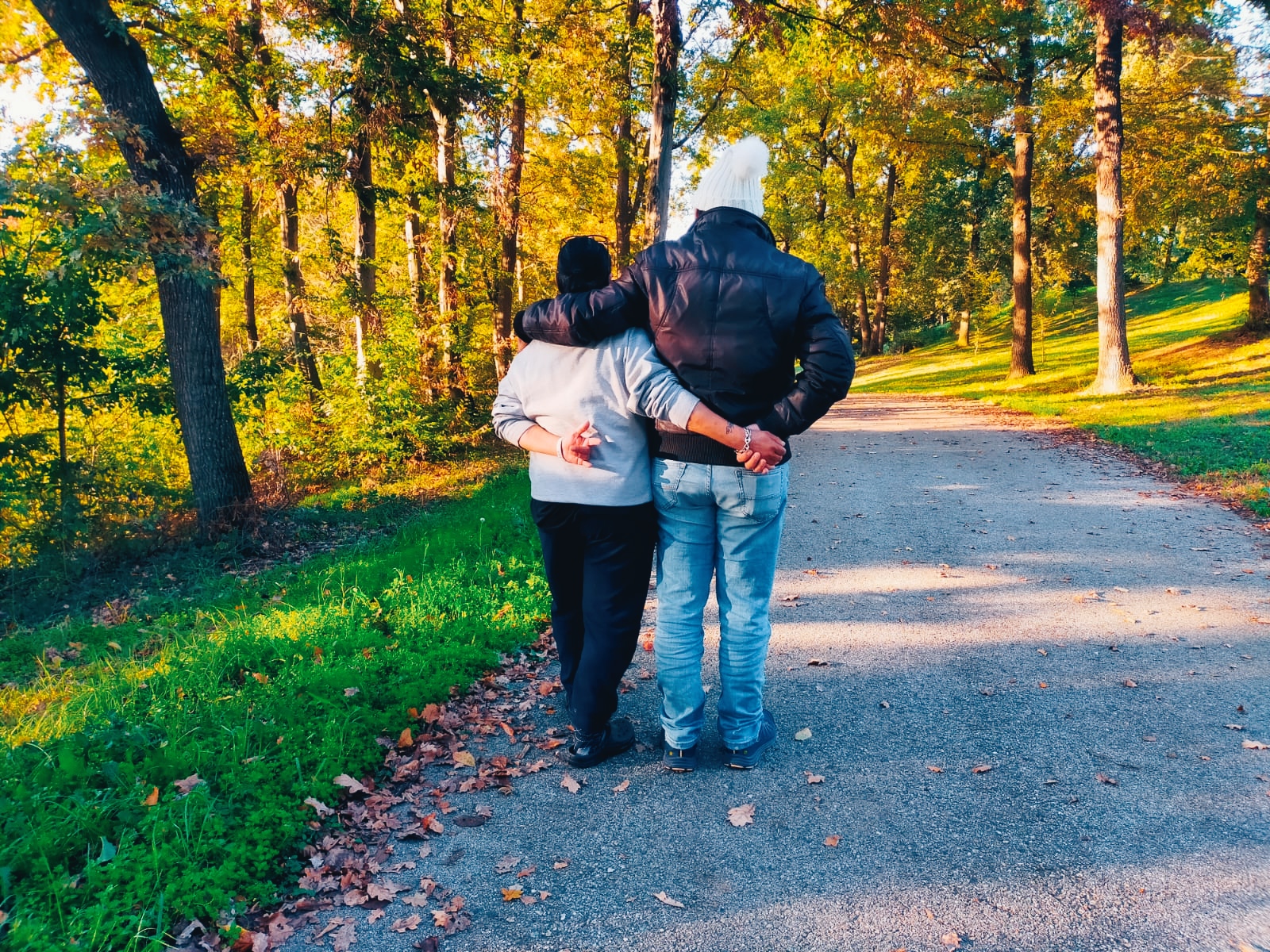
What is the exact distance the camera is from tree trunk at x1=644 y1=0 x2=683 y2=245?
37.7ft

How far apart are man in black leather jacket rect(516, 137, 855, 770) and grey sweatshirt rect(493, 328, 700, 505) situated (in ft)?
0.26

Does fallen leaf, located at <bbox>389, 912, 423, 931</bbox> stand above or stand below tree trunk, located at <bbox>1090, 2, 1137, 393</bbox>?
below

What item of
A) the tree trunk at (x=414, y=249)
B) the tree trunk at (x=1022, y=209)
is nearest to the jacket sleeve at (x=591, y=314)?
the tree trunk at (x=414, y=249)

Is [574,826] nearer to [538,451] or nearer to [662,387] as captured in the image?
[538,451]

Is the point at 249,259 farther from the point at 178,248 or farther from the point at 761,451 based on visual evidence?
the point at 761,451

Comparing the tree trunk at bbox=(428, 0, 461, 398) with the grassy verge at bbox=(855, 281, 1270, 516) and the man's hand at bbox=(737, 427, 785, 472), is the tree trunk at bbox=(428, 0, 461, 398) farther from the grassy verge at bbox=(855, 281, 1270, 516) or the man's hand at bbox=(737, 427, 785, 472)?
the man's hand at bbox=(737, 427, 785, 472)

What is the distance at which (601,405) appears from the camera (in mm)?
3398

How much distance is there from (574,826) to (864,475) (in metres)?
8.26

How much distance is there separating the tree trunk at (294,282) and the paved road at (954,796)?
395 inches

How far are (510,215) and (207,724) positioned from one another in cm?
1312

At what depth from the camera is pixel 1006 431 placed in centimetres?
1341

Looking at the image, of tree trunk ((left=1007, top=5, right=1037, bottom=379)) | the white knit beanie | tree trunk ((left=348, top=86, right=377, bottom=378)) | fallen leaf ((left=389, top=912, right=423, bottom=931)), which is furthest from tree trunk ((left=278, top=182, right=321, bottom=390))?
tree trunk ((left=1007, top=5, right=1037, bottom=379))

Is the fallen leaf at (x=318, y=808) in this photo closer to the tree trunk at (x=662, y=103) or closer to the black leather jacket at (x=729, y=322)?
the black leather jacket at (x=729, y=322)

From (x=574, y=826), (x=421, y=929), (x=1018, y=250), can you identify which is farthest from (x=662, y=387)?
(x=1018, y=250)
